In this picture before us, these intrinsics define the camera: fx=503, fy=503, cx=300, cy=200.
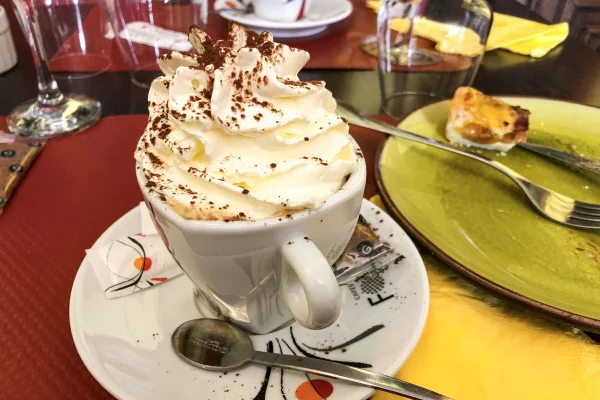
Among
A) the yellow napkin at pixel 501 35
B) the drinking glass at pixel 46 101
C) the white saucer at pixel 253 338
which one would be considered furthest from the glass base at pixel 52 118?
the yellow napkin at pixel 501 35

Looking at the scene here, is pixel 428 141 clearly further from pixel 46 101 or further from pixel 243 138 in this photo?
pixel 46 101

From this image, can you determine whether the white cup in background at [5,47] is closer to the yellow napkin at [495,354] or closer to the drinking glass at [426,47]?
the drinking glass at [426,47]

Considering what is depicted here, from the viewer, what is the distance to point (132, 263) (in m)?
0.65

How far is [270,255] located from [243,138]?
0.13m

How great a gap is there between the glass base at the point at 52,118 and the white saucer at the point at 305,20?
0.55 m

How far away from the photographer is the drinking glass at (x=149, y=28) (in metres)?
1.24

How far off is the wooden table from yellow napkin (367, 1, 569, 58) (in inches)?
1.2

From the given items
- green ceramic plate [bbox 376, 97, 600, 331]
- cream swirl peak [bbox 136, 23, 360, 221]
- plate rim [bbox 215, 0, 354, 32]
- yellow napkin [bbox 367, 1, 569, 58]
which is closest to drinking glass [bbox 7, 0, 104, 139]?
plate rim [bbox 215, 0, 354, 32]

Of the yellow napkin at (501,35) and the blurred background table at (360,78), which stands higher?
the yellow napkin at (501,35)

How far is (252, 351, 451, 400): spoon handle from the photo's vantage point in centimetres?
48

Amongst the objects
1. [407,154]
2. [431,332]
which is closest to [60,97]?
[407,154]

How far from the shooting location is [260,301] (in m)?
0.56

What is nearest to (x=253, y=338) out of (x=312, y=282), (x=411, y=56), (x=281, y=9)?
(x=312, y=282)

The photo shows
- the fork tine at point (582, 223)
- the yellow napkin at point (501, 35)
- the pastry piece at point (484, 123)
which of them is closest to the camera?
the fork tine at point (582, 223)
